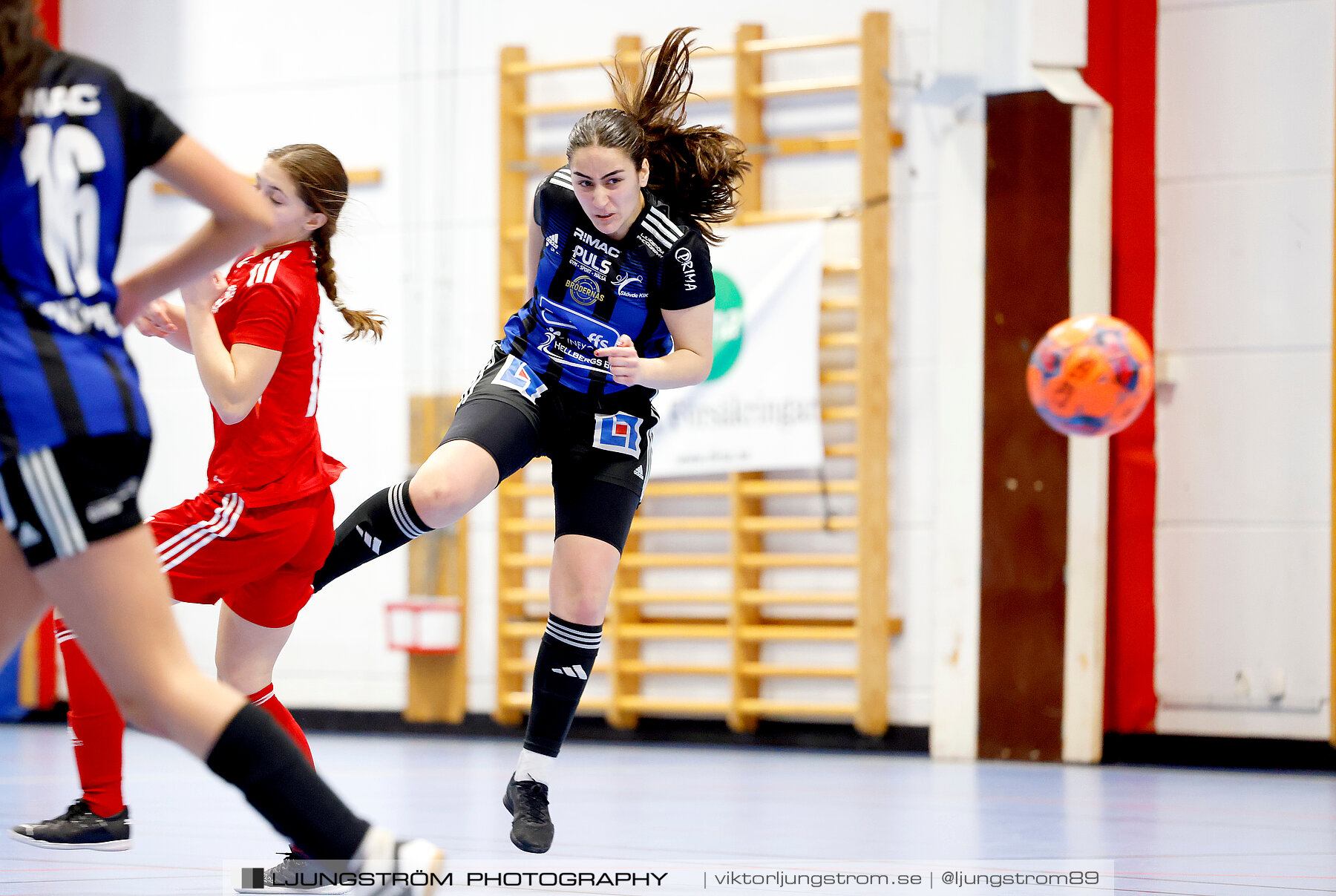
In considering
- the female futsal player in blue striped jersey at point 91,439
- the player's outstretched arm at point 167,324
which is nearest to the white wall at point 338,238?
the player's outstretched arm at point 167,324

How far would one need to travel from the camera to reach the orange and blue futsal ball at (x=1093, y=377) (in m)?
5.09

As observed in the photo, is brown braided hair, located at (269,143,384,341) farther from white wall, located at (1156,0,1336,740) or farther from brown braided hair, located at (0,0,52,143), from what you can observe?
white wall, located at (1156,0,1336,740)

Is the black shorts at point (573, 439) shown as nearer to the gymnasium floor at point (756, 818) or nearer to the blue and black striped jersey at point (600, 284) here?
the blue and black striped jersey at point (600, 284)

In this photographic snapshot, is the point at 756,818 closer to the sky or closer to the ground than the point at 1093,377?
closer to the ground

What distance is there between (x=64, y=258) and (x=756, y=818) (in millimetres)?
2847

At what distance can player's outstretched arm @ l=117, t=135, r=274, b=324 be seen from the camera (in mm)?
1816

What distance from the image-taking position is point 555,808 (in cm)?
421

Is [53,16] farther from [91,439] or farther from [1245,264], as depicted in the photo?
[91,439]

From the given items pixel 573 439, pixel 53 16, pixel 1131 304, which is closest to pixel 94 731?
pixel 573 439

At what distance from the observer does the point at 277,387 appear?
2.85 meters

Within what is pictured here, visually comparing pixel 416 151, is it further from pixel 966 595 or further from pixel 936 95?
pixel 966 595

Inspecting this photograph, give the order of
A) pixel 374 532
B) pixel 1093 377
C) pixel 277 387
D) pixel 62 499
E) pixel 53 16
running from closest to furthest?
pixel 62 499
pixel 277 387
pixel 374 532
pixel 1093 377
pixel 53 16

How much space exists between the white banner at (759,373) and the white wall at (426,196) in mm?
318

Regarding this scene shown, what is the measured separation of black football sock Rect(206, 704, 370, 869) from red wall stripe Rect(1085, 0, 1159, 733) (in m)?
4.88
